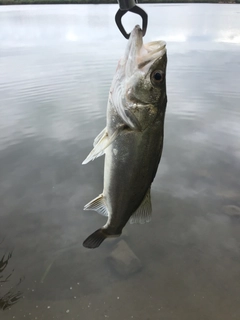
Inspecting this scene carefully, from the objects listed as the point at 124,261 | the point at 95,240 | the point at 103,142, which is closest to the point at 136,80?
the point at 103,142

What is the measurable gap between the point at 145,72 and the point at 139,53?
0.14m

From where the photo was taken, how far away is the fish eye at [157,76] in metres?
2.11

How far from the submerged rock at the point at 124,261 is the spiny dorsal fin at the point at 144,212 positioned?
5.59ft

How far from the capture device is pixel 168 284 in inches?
148

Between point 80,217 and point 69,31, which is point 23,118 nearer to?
point 80,217

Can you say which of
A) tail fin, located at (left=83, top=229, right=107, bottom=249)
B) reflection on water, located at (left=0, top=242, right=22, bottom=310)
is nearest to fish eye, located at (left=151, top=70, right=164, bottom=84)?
tail fin, located at (left=83, top=229, right=107, bottom=249)

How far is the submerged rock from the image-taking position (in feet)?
12.8

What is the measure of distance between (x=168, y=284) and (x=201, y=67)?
12.9 meters

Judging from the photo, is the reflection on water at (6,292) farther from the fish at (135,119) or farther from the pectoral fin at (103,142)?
the pectoral fin at (103,142)

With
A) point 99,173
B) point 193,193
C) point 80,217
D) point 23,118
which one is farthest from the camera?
point 23,118

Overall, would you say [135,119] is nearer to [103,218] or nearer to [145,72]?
[145,72]

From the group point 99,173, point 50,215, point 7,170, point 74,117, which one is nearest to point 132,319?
point 50,215

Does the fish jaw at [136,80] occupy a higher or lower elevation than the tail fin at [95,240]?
higher

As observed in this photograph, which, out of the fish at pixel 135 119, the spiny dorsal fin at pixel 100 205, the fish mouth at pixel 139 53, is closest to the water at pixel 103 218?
the spiny dorsal fin at pixel 100 205
